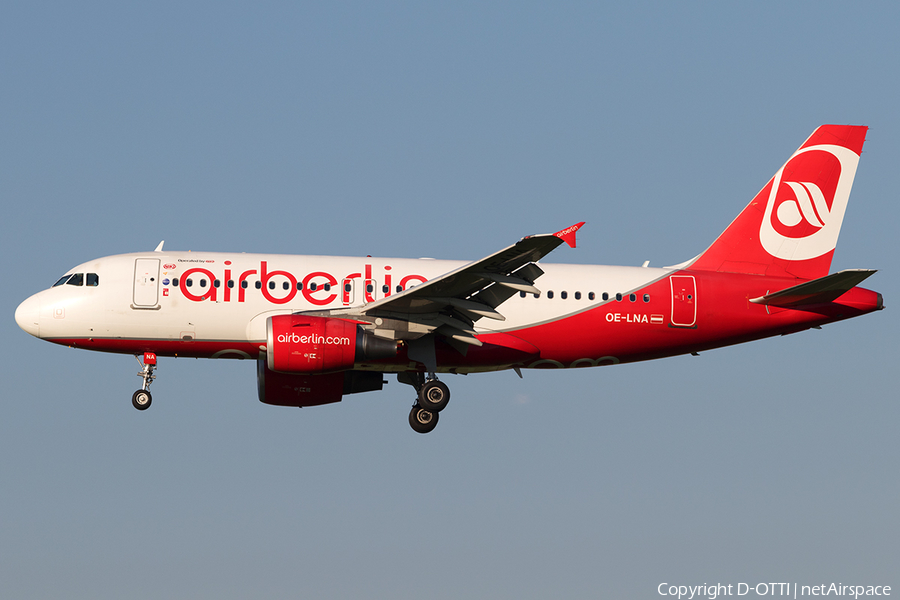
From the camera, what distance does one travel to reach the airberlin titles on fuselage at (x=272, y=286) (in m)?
30.2

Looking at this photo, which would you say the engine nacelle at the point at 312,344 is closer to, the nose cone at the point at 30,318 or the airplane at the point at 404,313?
the airplane at the point at 404,313

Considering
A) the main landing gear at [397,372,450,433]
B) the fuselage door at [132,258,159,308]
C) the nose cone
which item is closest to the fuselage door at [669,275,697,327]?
the main landing gear at [397,372,450,433]

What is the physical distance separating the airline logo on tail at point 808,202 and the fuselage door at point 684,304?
11.0 ft

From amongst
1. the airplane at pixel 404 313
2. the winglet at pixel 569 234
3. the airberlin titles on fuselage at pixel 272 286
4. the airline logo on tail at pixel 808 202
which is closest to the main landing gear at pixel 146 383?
the airplane at pixel 404 313

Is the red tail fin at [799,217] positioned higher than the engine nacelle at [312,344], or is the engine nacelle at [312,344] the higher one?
the red tail fin at [799,217]

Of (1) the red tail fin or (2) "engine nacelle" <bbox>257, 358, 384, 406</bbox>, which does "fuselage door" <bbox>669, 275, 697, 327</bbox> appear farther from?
(2) "engine nacelle" <bbox>257, 358, 384, 406</bbox>

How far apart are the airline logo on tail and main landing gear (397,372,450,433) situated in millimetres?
10776

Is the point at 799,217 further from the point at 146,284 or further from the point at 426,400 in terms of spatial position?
the point at 146,284

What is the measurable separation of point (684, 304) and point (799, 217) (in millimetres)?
5150

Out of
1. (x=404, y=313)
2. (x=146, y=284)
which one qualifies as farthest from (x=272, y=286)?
(x=404, y=313)

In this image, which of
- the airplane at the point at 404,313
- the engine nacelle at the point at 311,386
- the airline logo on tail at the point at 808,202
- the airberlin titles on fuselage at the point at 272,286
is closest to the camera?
the airplane at the point at 404,313

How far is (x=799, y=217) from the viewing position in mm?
33875

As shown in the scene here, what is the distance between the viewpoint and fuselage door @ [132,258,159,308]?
99.4ft

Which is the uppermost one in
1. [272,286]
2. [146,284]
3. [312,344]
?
[146,284]
